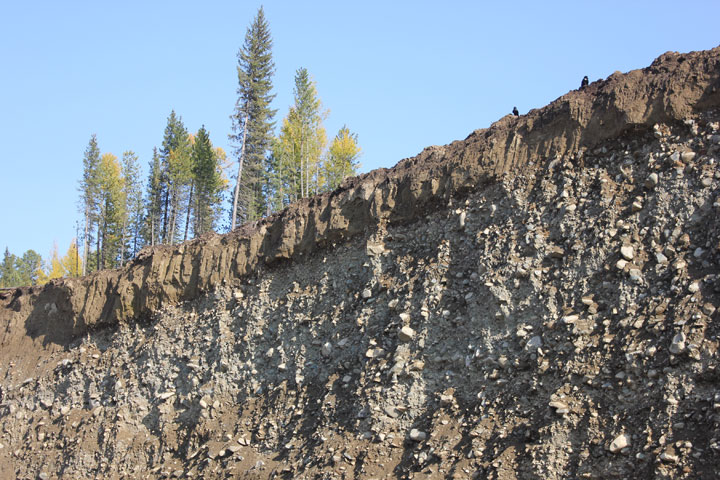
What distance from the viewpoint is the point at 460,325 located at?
13.6 m

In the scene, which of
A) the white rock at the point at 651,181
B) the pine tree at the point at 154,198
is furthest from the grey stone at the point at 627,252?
the pine tree at the point at 154,198

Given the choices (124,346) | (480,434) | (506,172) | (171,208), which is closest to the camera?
(480,434)

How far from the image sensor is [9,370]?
24.4m

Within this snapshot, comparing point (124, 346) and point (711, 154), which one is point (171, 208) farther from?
point (711, 154)

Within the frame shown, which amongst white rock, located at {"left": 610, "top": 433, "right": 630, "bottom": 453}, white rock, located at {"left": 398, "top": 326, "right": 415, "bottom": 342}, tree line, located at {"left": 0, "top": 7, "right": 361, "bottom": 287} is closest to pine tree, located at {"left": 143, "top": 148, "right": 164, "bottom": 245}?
tree line, located at {"left": 0, "top": 7, "right": 361, "bottom": 287}

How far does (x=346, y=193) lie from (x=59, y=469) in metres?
11.6

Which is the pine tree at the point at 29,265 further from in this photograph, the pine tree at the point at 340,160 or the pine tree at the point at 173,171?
the pine tree at the point at 340,160

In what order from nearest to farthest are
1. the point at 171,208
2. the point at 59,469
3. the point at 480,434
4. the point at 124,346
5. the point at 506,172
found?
the point at 480,434, the point at 506,172, the point at 59,469, the point at 124,346, the point at 171,208

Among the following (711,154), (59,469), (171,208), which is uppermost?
(171,208)

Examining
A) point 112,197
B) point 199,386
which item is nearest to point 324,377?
point 199,386

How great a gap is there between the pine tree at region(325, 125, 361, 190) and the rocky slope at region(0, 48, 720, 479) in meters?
18.9

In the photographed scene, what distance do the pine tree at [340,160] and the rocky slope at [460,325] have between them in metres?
18.9

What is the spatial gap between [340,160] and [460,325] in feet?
87.8

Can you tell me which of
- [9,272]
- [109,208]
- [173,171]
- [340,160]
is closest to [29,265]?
[9,272]
